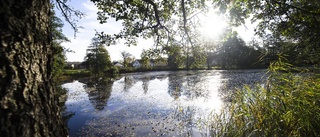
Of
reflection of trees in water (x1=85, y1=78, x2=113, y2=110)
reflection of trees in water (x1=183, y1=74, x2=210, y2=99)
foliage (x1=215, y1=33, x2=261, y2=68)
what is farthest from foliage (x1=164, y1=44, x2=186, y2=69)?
foliage (x1=215, y1=33, x2=261, y2=68)

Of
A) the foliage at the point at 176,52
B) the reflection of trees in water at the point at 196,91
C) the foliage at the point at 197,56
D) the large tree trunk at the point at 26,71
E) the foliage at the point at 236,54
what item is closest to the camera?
the large tree trunk at the point at 26,71

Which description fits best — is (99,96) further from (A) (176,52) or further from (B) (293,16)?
(B) (293,16)

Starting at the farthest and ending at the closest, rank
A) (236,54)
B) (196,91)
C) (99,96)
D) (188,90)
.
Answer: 1. (236,54)
2. (188,90)
3. (99,96)
4. (196,91)

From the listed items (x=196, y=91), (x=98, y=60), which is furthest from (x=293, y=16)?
(x=98, y=60)

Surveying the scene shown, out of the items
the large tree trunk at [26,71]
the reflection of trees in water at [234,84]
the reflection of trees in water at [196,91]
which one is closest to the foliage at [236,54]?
the reflection of trees in water at [234,84]

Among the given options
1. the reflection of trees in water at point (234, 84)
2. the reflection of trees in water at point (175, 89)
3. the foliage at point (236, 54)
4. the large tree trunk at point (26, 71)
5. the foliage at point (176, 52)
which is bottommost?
the reflection of trees in water at point (175, 89)

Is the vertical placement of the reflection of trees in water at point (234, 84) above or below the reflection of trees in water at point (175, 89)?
above

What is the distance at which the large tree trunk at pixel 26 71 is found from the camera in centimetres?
99

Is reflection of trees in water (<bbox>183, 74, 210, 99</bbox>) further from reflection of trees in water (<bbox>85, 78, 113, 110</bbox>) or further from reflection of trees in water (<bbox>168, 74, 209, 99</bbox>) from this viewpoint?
reflection of trees in water (<bbox>85, 78, 113, 110</bbox>)

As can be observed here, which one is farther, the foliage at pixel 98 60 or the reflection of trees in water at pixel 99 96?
the foliage at pixel 98 60

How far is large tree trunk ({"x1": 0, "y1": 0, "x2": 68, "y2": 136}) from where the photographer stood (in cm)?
99

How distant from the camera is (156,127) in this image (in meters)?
7.45

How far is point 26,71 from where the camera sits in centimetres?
110

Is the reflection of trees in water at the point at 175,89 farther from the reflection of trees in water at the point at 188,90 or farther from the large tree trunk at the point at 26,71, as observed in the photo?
the large tree trunk at the point at 26,71
